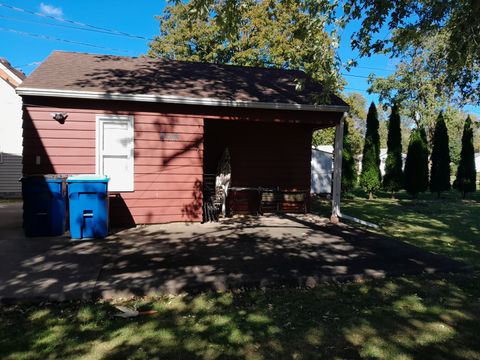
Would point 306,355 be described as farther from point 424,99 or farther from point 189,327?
point 424,99

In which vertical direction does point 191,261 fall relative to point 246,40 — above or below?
below

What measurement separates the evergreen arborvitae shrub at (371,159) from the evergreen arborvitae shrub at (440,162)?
326 centimetres

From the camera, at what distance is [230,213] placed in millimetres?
9898

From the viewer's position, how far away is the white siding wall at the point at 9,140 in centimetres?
1680

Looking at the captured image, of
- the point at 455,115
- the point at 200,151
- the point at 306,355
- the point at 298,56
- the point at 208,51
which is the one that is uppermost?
the point at 208,51

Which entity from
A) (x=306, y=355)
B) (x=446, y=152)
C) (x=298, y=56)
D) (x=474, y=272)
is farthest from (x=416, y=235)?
(x=298, y=56)

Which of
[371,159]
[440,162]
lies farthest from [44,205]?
[440,162]

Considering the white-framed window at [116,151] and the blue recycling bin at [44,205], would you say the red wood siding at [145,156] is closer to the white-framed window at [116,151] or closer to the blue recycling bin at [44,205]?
the white-framed window at [116,151]

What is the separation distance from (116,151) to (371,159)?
13207mm

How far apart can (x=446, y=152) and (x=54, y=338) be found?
20.0 metres

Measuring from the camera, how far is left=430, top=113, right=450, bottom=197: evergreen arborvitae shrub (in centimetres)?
1803

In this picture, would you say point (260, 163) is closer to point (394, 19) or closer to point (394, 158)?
point (394, 19)

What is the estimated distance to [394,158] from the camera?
1788cm

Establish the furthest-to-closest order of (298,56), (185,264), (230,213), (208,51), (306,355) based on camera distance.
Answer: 1. (208,51)
2. (298,56)
3. (230,213)
4. (185,264)
5. (306,355)
